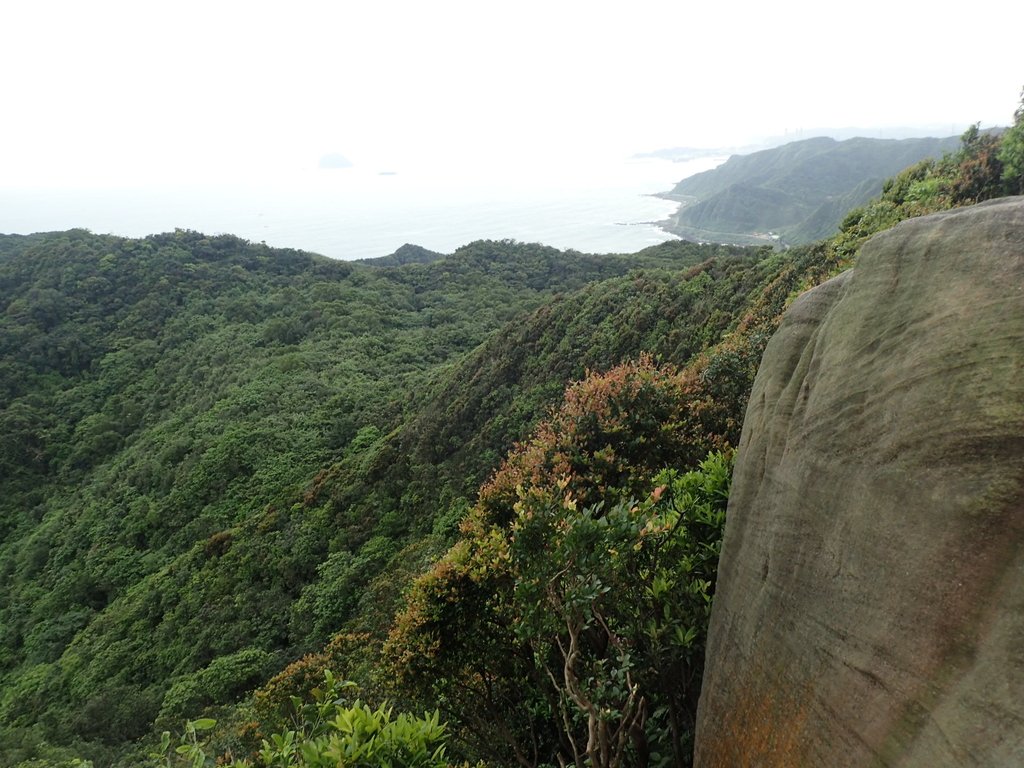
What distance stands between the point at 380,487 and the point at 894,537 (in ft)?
64.8

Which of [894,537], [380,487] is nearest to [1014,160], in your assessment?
[894,537]

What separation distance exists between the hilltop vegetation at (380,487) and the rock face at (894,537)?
2.88 feet

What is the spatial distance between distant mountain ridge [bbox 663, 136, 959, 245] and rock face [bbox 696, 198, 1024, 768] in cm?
10522

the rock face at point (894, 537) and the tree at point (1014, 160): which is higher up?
the tree at point (1014, 160)

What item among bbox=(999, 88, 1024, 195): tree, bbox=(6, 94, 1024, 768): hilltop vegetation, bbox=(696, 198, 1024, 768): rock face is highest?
bbox=(999, 88, 1024, 195): tree

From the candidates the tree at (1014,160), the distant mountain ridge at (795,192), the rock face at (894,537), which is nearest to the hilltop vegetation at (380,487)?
the tree at (1014,160)

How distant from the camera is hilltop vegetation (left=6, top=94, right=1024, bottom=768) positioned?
4379 millimetres

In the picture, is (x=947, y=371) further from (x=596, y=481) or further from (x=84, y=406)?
(x=84, y=406)

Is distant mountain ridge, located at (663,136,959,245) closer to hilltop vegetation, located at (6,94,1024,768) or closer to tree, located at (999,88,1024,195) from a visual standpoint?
hilltop vegetation, located at (6,94,1024,768)

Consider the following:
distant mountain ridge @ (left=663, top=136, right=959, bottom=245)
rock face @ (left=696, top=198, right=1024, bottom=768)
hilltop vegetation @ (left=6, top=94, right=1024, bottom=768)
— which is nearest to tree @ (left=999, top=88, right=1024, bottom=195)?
hilltop vegetation @ (left=6, top=94, right=1024, bottom=768)

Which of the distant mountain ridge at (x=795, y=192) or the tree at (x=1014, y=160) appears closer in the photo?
the tree at (x=1014, y=160)

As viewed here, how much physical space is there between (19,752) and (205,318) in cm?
4142

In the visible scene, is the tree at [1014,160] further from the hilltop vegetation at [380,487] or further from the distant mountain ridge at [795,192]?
the distant mountain ridge at [795,192]

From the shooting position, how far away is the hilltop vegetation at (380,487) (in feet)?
14.4
